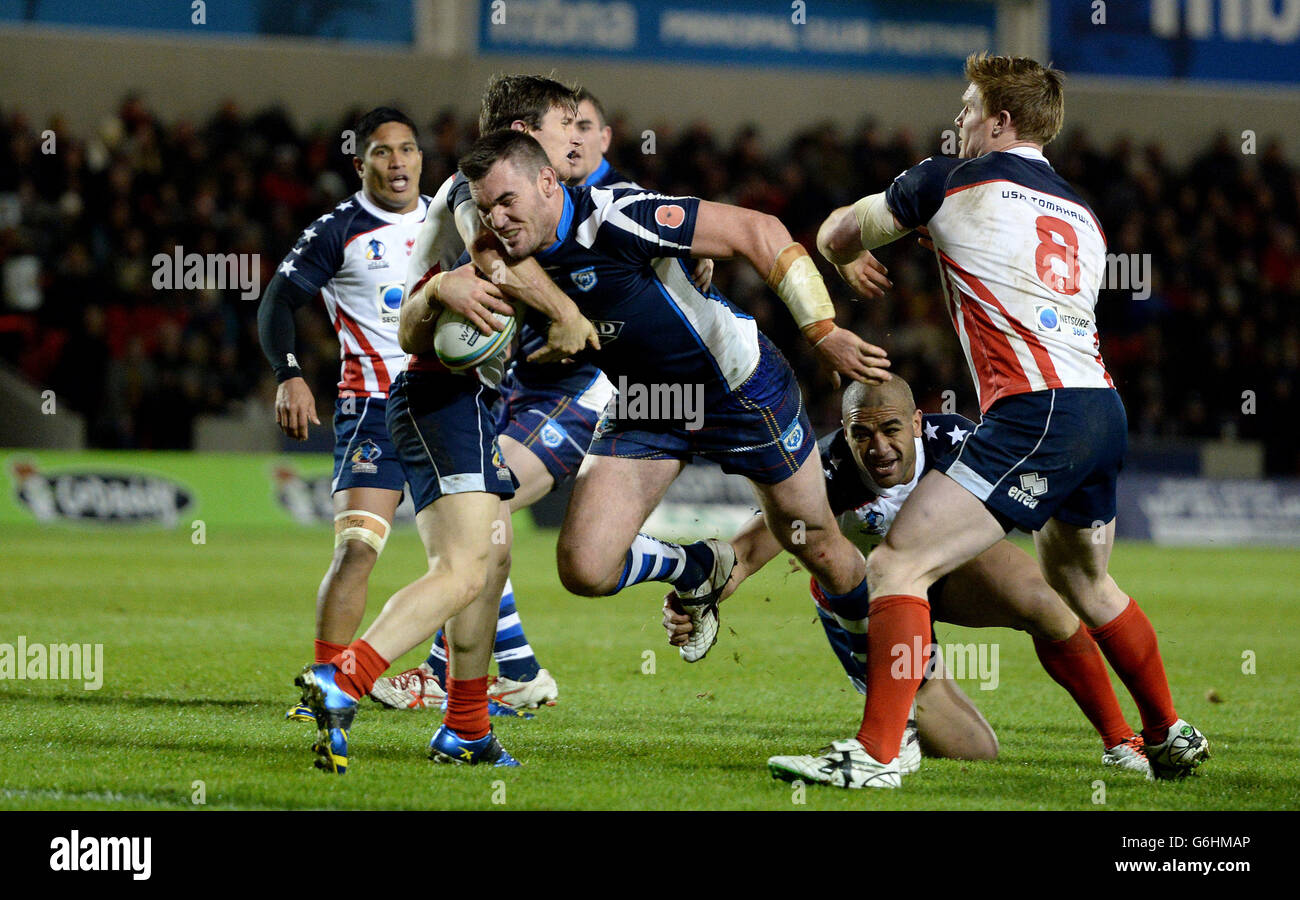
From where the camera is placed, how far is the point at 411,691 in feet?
20.9

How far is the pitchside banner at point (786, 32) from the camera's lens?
21.4m

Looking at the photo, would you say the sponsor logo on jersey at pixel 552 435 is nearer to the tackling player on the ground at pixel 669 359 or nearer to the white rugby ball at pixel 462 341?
the tackling player on the ground at pixel 669 359

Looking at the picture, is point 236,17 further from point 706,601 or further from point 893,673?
point 893,673

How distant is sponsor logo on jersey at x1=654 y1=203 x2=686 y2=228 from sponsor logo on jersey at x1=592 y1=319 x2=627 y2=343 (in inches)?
20.4

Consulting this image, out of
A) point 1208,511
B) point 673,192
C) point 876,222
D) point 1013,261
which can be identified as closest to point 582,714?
point 876,222

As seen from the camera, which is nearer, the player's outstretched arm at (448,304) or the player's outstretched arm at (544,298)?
the player's outstretched arm at (448,304)

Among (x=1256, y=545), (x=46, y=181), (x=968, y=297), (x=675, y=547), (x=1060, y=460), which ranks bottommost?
(x=1256, y=545)

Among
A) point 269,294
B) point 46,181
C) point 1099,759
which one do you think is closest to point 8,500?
point 46,181

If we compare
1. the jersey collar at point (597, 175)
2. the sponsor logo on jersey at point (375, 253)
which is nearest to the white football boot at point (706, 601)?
the jersey collar at point (597, 175)

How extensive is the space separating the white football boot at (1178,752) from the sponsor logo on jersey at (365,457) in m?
3.21

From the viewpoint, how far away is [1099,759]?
5418mm
